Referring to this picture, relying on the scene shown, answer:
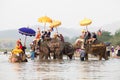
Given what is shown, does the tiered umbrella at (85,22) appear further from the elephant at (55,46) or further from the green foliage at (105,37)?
the green foliage at (105,37)

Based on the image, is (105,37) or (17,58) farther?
(105,37)

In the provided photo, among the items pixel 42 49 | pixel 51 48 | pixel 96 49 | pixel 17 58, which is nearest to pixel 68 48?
pixel 51 48

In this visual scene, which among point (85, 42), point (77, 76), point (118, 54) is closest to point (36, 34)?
point (85, 42)

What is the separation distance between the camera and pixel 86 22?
39.8 meters

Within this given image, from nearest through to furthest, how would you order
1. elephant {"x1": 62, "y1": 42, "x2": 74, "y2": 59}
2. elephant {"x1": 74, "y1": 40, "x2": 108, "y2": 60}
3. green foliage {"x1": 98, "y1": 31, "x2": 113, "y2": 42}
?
1. elephant {"x1": 74, "y1": 40, "x2": 108, "y2": 60}
2. elephant {"x1": 62, "y1": 42, "x2": 74, "y2": 59}
3. green foliage {"x1": 98, "y1": 31, "x2": 113, "y2": 42}

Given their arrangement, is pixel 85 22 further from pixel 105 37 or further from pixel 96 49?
pixel 105 37

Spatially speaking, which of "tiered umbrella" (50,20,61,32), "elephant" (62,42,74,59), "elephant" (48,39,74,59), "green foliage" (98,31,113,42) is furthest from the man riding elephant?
"green foliage" (98,31,113,42)

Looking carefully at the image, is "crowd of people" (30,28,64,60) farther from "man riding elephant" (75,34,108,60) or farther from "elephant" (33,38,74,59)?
"man riding elephant" (75,34,108,60)

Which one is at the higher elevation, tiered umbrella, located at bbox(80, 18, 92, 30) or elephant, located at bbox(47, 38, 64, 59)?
tiered umbrella, located at bbox(80, 18, 92, 30)

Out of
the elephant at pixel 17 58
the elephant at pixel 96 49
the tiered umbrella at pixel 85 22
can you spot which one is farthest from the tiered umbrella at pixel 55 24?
the elephant at pixel 17 58

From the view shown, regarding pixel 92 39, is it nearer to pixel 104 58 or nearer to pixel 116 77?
pixel 104 58

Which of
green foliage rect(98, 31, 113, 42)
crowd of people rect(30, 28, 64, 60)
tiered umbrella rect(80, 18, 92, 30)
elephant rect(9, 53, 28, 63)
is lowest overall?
elephant rect(9, 53, 28, 63)

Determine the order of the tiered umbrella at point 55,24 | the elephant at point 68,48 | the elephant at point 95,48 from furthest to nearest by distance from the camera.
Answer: the tiered umbrella at point 55,24, the elephant at point 68,48, the elephant at point 95,48

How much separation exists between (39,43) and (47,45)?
0.60m
